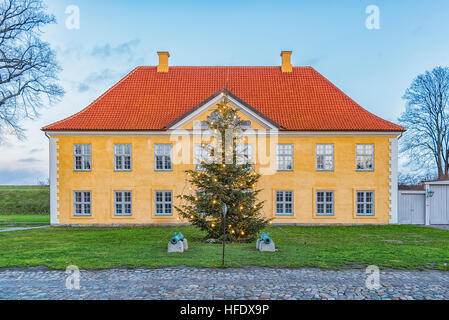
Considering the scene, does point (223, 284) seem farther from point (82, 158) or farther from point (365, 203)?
point (82, 158)

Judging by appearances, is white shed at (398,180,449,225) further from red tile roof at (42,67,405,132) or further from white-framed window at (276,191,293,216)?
white-framed window at (276,191,293,216)

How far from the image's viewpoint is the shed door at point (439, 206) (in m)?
23.9

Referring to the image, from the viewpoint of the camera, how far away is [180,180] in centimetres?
2345

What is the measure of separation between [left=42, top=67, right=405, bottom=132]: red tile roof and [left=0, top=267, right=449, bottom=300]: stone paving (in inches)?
570

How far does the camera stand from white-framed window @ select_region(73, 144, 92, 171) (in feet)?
77.5

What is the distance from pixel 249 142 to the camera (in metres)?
23.3

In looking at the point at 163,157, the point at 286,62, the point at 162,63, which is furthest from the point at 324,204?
the point at 162,63

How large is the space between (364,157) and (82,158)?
59.4 feet

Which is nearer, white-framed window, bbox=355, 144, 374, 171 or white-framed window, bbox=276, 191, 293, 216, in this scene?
white-framed window, bbox=276, 191, 293, 216

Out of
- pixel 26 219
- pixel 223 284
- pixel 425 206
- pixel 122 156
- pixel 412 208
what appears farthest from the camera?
pixel 26 219

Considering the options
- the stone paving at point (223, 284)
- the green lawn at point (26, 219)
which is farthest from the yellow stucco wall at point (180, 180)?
the stone paving at point (223, 284)

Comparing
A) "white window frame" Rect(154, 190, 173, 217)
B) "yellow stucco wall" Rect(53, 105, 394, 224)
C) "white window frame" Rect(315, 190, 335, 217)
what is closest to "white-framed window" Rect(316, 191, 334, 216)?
"white window frame" Rect(315, 190, 335, 217)

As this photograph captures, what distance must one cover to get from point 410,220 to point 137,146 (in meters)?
18.3
